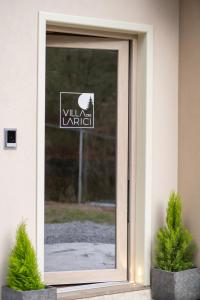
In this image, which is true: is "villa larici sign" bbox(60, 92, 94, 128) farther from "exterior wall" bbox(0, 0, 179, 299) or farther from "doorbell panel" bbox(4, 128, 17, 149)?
"doorbell panel" bbox(4, 128, 17, 149)

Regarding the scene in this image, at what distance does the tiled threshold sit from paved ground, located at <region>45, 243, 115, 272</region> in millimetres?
214

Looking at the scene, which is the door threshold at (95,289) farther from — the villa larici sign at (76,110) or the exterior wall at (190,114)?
the villa larici sign at (76,110)

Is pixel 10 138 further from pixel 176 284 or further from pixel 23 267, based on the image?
pixel 176 284

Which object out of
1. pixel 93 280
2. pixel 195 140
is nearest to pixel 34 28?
pixel 195 140

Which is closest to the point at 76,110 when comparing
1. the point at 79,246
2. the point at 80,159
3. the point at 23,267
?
the point at 80,159

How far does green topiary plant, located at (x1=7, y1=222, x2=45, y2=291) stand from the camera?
550 cm

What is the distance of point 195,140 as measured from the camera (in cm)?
648

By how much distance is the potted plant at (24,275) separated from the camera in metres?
5.49

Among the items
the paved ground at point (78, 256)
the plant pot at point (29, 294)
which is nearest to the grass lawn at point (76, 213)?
the paved ground at point (78, 256)

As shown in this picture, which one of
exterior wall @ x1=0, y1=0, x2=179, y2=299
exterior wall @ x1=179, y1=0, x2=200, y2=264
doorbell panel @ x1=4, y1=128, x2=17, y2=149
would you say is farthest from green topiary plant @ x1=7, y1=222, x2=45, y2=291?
exterior wall @ x1=179, y1=0, x2=200, y2=264

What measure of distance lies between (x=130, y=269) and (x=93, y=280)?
1.24 feet

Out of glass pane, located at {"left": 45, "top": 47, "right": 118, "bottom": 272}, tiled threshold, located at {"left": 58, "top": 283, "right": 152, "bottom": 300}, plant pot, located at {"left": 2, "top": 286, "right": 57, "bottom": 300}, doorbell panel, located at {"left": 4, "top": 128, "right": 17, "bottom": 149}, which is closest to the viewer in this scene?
plant pot, located at {"left": 2, "top": 286, "right": 57, "bottom": 300}

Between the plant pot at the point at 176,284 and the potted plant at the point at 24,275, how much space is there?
114 centimetres

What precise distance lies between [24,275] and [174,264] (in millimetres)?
1506
